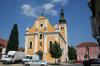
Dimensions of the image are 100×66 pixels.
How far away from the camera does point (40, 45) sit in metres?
62.7

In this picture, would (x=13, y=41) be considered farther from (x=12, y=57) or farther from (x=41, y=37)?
(x=12, y=57)

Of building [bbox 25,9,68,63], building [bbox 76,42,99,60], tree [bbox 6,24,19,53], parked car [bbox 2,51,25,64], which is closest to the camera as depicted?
parked car [bbox 2,51,25,64]

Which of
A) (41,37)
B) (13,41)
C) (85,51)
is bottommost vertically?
(85,51)

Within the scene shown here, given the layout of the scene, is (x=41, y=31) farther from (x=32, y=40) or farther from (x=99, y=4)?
(x=99, y=4)

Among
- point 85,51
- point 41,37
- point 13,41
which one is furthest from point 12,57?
point 85,51

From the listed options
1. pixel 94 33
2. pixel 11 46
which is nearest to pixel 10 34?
pixel 11 46

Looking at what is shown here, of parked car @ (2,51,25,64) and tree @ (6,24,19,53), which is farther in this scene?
tree @ (6,24,19,53)

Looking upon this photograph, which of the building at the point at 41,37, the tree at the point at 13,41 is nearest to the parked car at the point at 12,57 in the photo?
the tree at the point at 13,41

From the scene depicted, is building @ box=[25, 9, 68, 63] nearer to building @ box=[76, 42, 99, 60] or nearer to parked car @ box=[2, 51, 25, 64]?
parked car @ box=[2, 51, 25, 64]

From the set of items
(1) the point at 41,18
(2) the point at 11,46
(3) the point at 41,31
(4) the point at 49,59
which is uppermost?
(1) the point at 41,18

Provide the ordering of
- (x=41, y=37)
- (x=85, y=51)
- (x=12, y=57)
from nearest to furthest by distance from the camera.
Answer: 1. (x=12, y=57)
2. (x=41, y=37)
3. (x=85, y=51)

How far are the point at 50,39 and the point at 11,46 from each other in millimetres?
12246

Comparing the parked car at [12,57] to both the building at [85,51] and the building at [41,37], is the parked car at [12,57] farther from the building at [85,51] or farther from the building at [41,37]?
the building at [85,51]

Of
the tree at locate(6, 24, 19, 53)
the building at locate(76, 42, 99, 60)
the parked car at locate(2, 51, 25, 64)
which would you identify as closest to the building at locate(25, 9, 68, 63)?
the tree at locate(6, 24, 19, 53)
